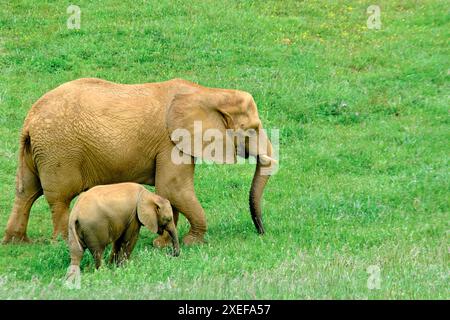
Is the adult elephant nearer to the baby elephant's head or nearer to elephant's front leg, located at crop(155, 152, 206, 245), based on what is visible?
elephant's front leg, located at crop(155, 152, 206, 245)

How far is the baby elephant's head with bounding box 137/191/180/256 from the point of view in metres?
12.4

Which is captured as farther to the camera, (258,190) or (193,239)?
(258,190)

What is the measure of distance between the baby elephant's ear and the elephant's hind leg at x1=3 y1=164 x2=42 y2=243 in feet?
7.30

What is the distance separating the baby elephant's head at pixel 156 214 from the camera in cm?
1235

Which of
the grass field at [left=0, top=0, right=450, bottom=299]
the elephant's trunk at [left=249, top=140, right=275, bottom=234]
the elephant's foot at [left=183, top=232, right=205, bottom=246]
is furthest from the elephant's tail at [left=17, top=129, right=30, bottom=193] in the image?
the elephant's trunk at [left=249, top=140, right=275, bottom=234]

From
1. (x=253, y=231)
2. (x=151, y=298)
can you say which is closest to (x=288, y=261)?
(x=253, y=231)

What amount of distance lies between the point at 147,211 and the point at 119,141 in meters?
1.60

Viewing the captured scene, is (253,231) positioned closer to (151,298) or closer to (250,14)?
(151,298)

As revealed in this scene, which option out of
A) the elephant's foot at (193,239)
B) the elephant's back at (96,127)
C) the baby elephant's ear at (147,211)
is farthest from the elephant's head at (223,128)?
the baby elephant's ear at (147,211)

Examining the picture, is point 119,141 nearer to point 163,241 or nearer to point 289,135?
point 163,241

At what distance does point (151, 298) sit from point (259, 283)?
1485mm

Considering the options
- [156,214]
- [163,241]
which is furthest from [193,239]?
[156,214]

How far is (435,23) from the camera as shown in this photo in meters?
24.7

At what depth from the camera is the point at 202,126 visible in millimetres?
13867
